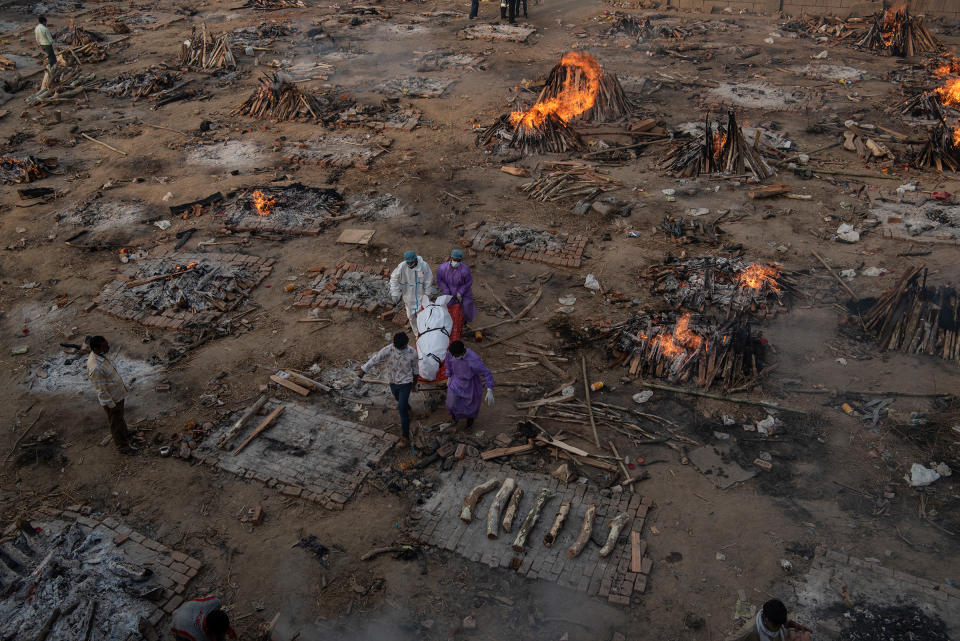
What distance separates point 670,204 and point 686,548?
8.06m

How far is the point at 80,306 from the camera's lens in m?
10.3

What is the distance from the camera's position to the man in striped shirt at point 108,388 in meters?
7.16

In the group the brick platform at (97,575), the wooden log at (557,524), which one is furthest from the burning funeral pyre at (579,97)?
the brick platform at (97,575)

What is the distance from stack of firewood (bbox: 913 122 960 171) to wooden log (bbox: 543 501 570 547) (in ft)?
39.3

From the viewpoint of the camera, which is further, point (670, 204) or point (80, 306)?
point (670, 204)

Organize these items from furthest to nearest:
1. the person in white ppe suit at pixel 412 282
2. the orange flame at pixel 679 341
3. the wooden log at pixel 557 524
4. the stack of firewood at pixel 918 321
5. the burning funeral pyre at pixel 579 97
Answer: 1. the burning funeral pyre at pixel 579 97
2. the person in white ppe suit at pixel 412 282
3. the orange flame at pixel 679 341
4. the stack of firewood at pixel 918 321
5. the wooden log at pixel 557 524

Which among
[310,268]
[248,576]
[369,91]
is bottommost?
[248,576]

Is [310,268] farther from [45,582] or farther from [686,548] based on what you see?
[686,548]

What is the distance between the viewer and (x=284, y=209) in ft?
41.3

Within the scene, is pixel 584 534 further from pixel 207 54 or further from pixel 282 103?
pixel 207 54

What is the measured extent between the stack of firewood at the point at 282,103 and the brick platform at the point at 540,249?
801 centimetres

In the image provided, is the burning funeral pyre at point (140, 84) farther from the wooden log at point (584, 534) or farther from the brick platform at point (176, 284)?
the wooden log at point (584, 534)

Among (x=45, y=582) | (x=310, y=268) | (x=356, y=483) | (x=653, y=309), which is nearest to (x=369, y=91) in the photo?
(x=310, y=268)

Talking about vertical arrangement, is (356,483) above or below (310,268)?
below
